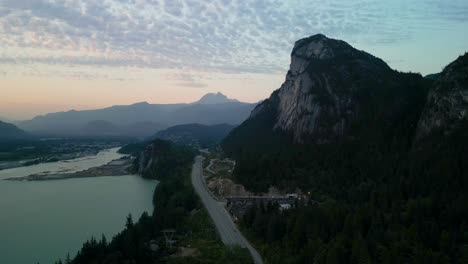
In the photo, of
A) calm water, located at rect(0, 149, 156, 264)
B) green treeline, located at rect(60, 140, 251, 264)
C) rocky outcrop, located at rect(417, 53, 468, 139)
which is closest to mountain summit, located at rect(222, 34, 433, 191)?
rocky outcrop, located at rect(417, 53, 468, 139)

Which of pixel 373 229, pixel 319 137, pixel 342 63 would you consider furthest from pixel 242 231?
pixel 342 63

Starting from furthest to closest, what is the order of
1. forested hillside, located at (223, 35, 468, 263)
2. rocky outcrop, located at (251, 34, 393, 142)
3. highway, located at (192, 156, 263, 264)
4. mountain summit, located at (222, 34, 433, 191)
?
1. rocky outcrop, located at (251, 34, 393, 142)
2. mountain summit, located at (222, 34, 433, 191)
3. highway, located at (192, 156, 263, 264)
4. forested hillside, located at (223, 35, 468, 263)

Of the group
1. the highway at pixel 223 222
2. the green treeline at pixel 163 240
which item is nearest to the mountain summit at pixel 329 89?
the highway at pixel 223 222

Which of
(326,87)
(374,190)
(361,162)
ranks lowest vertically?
(374,190)

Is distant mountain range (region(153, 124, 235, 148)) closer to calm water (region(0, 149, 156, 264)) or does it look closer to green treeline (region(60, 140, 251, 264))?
calm water (region(0, 149, 156, 264))

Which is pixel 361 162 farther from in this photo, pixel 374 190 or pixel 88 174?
pixel 88 174

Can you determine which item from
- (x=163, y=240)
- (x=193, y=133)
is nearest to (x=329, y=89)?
(x=163, y=240)

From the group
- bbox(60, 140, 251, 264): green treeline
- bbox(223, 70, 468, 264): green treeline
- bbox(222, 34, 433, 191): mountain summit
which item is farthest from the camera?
bbox(222, 34, 433, 191): mountain summit
